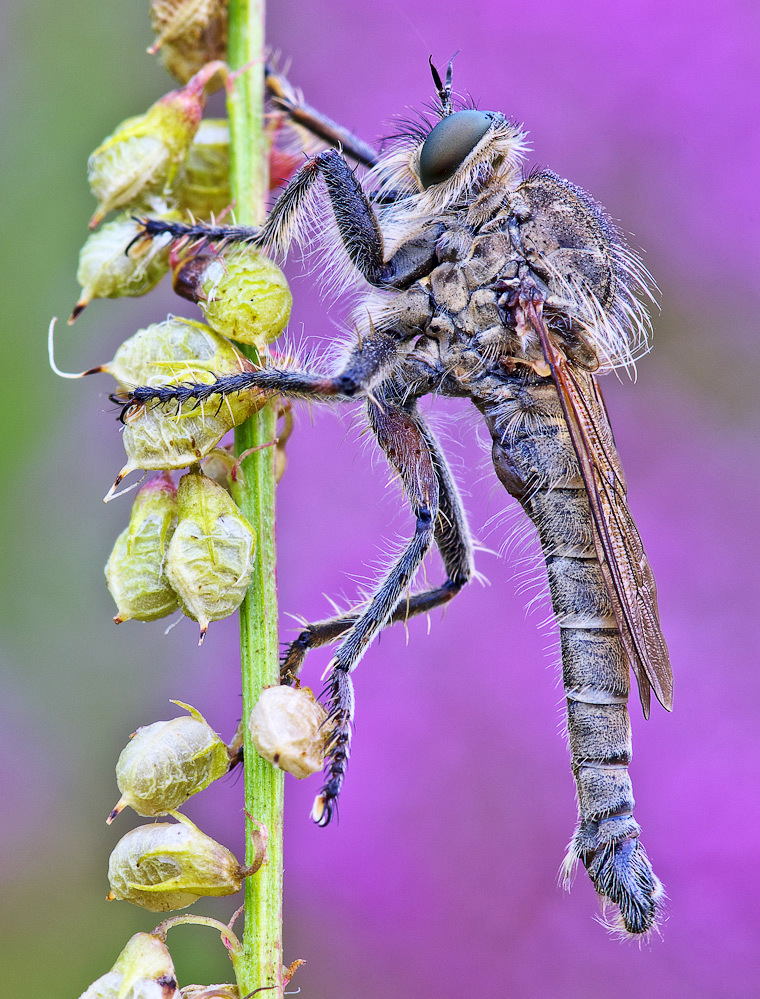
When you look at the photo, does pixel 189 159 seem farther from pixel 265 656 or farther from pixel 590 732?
pixel 590 732

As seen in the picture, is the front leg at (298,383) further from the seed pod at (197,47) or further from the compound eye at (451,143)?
the seed pod at (197,47)

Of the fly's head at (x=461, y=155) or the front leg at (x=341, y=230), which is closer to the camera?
the front leg at (x=341, y=230)

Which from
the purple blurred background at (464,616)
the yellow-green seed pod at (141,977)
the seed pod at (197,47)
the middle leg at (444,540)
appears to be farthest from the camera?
the purple blurred background at (464,616)

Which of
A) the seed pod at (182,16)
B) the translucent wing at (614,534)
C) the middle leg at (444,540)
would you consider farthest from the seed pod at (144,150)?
the translucent wing at (614,534)

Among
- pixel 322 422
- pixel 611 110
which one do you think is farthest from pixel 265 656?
pixel 611 110

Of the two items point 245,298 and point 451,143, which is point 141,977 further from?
point 451,143

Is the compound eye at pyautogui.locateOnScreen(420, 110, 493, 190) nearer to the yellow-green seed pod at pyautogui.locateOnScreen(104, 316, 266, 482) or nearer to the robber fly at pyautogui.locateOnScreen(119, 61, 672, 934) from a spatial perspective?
the robber fly at pyautogui.locateOnScreen(119, 61, 672, 934)

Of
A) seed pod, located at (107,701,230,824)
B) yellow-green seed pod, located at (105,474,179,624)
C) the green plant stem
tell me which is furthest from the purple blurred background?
seed pod, located at (107,701,230,824)
